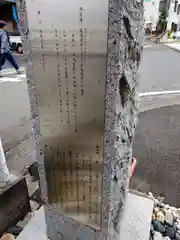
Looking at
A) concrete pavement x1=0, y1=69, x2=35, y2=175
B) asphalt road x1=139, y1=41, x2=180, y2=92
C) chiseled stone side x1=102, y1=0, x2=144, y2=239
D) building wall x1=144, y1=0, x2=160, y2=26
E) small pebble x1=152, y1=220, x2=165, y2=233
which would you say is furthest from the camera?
building wall x1=144, y1=0, x2=160, y2=26

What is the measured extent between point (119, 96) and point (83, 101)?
174mm

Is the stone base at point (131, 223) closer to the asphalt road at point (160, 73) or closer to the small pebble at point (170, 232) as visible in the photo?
the small pebble at point (170, 232)

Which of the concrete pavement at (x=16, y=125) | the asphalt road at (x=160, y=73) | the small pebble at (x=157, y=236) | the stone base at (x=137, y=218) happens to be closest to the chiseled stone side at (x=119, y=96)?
the stone base at (x=137, y=218)

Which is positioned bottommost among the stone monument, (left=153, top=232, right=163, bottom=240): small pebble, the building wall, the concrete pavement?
(left=153, top=232, right=163, bottom=240): small pebble

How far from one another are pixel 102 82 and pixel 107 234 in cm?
89

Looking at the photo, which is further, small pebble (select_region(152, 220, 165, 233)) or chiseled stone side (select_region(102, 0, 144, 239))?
small pebble (select_region(152, 220, 165, 233))

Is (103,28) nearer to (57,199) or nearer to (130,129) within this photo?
(130,129)

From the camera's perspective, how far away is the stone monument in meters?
1.00

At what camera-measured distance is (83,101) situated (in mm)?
1126

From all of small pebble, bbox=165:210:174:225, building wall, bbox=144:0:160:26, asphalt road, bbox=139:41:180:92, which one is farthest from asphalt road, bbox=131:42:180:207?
building wall, bbox=144:0:160:26

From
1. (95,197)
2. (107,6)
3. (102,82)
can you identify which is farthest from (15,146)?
(107,6)

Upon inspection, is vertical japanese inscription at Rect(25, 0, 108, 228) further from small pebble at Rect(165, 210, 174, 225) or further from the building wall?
the building wall

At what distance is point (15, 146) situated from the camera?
303 cm

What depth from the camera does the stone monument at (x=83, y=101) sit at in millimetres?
995
